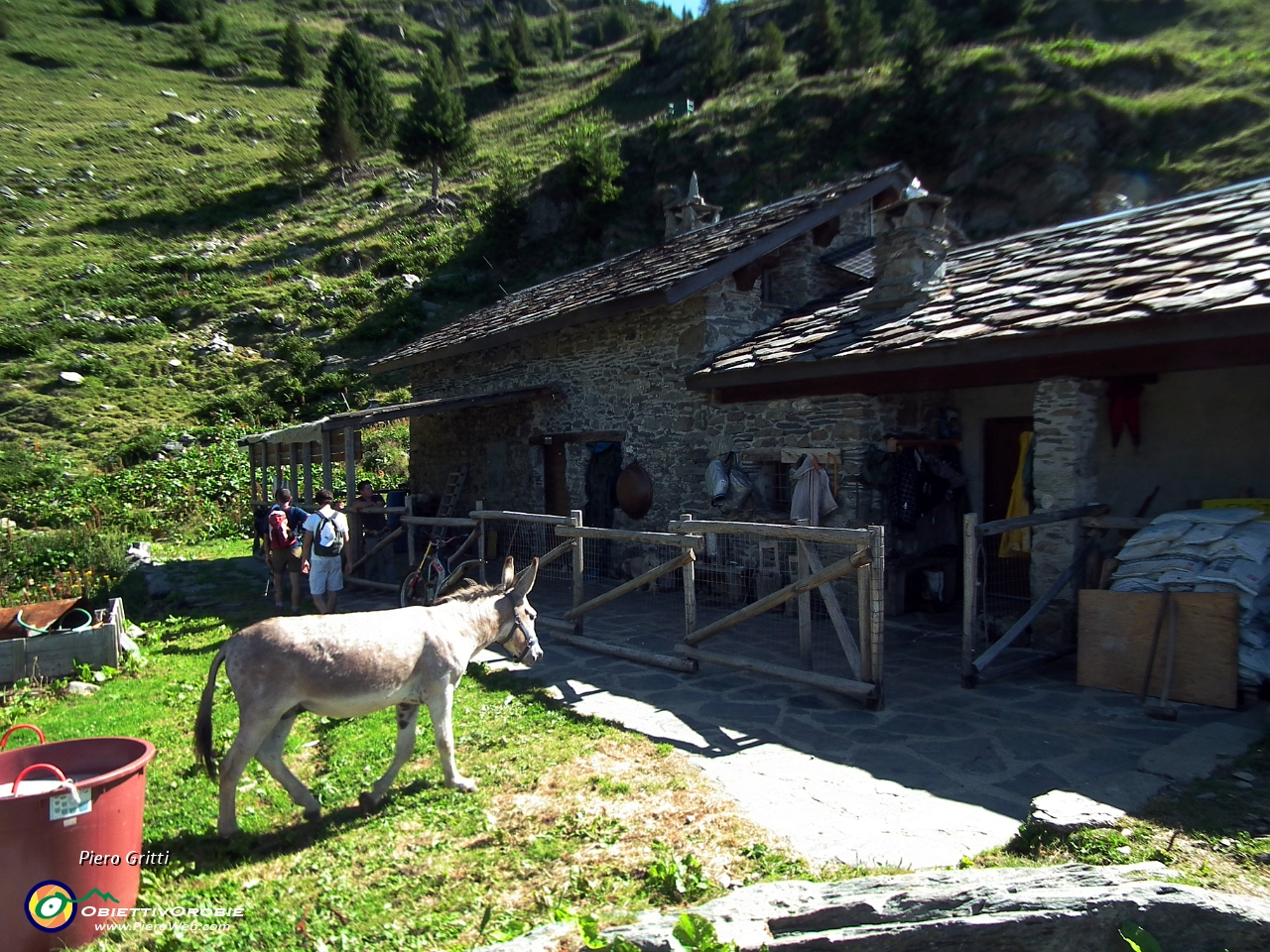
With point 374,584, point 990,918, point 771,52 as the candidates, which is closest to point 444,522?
point 374,584

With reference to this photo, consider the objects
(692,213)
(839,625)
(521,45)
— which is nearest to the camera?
(839,625)

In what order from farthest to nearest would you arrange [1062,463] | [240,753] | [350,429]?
[350,429] < [1062,463] < [240,753]

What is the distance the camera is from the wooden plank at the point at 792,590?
582 cm

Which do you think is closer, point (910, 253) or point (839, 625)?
point (839, 625)

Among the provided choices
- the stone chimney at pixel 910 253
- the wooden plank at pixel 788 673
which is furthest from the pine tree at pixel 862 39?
the wooden plank at pixel 788 673

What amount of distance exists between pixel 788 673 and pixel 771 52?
4970 centimetres

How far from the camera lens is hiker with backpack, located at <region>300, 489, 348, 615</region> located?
9.35 meters

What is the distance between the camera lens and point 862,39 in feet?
136

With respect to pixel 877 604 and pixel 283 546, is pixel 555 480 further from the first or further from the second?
pixel 877 604

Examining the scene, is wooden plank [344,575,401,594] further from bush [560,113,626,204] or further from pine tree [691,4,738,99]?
pine tree [691,4,738,99]

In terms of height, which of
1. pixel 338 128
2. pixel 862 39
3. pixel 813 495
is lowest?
pixel 813 495

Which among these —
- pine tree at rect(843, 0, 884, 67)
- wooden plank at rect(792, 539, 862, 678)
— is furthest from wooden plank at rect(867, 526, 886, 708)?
pine tree at rect(843, 0, 884, 67)

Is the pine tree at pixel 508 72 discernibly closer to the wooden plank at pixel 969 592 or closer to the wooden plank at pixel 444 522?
the wooden plank at pixel 444 522

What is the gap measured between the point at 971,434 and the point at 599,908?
7.68 meters
